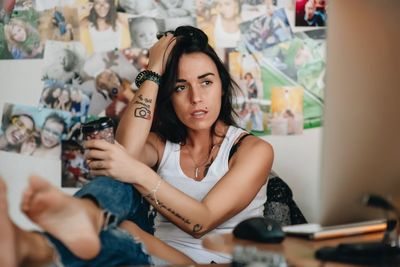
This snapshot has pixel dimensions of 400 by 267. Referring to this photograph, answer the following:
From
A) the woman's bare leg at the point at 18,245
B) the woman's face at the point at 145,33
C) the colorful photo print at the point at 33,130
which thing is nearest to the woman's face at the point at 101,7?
the woman's face at the point at 145,33

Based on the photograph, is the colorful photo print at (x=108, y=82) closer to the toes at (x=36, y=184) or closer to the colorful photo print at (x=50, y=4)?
the colorful photo print at (x=50, y=4)

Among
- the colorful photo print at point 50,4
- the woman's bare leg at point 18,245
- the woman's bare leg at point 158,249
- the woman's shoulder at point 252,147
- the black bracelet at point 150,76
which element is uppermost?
the colorful photo print at point 50,4

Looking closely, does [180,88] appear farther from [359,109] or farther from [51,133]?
[359,109]

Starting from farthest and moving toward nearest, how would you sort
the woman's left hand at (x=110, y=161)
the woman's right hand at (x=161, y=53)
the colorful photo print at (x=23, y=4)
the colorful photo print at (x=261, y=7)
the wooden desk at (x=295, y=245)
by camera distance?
the colorful photo print at (x=261, y=7)
the colorful photo print at (x=23, y=4)
the woman's right hand at (x=161, y=53)
the woman's left hand at (x=110, y=161)
the wooden desk at (x=295, y=245)

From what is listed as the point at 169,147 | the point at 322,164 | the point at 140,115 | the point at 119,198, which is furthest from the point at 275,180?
the point at 322,164

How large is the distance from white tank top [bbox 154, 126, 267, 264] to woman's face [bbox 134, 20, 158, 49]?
412mm

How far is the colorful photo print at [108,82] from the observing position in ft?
6.41

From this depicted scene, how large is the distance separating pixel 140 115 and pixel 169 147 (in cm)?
17

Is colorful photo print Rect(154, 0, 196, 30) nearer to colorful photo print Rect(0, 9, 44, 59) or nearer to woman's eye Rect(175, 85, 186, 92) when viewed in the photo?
woman's eye Rect(175, 85, 186, 92)

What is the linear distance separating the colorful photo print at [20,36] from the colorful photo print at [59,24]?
0.07 feet

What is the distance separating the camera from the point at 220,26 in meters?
2.01

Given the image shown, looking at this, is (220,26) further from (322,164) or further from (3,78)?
(322,164)

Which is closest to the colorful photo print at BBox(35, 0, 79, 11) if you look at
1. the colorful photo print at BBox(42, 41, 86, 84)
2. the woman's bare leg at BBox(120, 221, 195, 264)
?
the colorful photo print at BBox(42, 41, 86, 84)

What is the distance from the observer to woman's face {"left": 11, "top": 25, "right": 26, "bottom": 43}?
1.91 m
